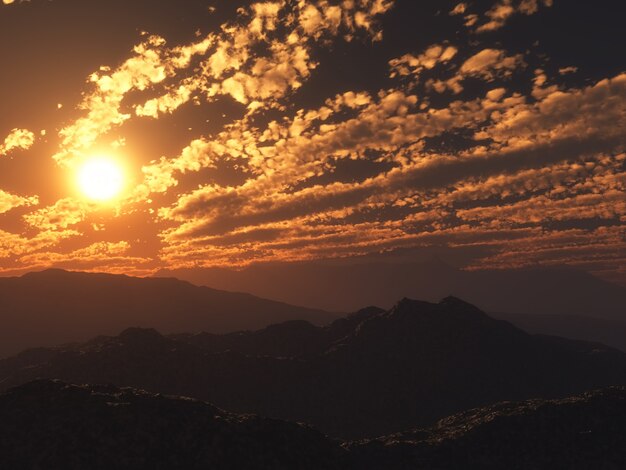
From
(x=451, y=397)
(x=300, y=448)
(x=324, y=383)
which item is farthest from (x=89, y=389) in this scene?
(x=451, y=397)

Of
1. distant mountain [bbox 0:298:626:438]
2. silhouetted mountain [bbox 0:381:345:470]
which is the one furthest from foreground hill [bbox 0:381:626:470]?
distant mountain [bbox 0:298:626:438]

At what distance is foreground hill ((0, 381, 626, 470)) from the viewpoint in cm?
3747

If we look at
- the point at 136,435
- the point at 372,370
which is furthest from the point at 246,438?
the point at 372,370

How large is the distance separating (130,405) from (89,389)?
5.94 metres

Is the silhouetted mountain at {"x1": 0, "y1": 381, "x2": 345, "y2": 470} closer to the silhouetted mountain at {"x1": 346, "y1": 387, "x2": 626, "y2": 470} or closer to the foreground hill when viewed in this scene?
the foreground hill

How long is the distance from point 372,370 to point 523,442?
6338 cm

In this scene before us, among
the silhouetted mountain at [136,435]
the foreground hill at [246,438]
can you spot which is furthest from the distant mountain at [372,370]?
the silhouetted mountain at [136,435]

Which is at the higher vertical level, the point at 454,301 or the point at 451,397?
the point at 454,301

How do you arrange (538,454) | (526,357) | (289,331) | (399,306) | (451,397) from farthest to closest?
(289,331)
(399,306)
(526,357)
(451,397)
(538,454)

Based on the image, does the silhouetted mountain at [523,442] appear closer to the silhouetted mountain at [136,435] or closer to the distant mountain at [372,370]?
the silhouetted mountain at [136,435]

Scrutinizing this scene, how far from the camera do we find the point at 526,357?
114312 mm

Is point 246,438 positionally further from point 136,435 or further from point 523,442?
point 523,442

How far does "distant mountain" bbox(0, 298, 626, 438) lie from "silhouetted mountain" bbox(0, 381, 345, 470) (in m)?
47.9

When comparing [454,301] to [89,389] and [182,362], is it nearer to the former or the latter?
[182,362]
